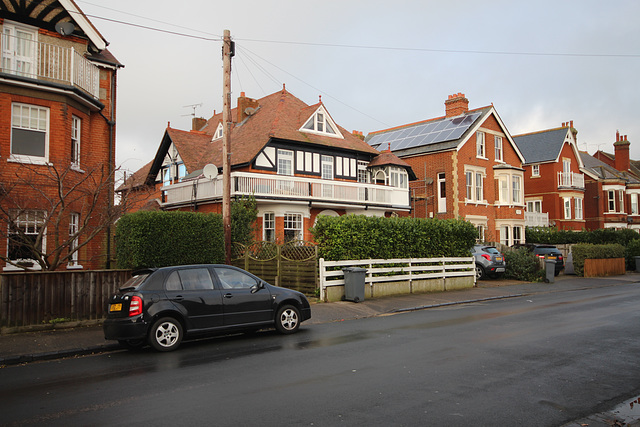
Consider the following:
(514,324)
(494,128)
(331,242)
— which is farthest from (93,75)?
(494,128)

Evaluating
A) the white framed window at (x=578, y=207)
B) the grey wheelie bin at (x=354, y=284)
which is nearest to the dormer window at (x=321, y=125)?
the grey wheelie bin at (x=354, y=284)

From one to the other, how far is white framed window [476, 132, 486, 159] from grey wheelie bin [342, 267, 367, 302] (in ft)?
74.8

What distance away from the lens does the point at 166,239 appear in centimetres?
1384

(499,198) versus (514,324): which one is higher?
(499,198)

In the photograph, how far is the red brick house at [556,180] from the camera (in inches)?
1735

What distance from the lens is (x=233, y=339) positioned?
10.6 metres

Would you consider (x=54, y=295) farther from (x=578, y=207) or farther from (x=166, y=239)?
(x=578, y=207)

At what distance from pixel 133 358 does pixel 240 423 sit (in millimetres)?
4391

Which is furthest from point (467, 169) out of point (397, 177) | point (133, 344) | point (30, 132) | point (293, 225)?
point (133, 344)

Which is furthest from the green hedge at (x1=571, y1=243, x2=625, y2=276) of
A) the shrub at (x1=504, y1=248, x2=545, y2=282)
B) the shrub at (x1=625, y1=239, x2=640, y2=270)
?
the shrub at (x1=625, y1=239, x2=640, y2=270)

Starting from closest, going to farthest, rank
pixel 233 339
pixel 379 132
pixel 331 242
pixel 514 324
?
pixel 233 339 < pixel 514 324 < pixel 331 242 < pixel 379 132

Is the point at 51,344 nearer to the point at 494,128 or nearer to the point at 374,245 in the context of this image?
the point at 374,245

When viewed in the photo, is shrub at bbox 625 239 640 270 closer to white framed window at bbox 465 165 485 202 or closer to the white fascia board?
white framed window at bbox 465 165 485 202

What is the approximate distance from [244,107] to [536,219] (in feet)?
Result: 84.0
